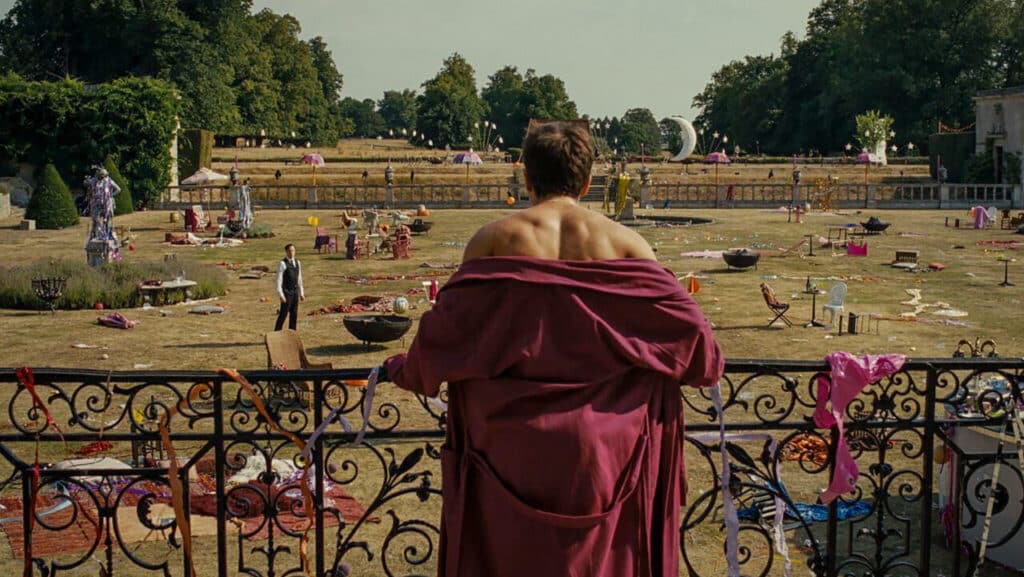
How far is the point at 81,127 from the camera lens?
160 ft

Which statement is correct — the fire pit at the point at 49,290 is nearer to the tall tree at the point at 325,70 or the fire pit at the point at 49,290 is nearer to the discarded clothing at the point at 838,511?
the discarded clothing at the point at 838,511

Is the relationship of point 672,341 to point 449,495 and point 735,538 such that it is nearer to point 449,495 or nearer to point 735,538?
point 449,495

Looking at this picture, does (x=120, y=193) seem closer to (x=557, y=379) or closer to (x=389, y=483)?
(x=389, y=483)

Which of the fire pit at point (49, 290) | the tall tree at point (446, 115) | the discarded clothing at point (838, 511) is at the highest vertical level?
the tall tree at point (446, 115)

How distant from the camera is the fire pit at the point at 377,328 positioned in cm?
1747

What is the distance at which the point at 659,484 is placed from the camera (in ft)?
13.2

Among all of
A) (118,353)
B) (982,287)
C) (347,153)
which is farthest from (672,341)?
(347,153)

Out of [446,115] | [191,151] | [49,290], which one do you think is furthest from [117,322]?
[446,115]

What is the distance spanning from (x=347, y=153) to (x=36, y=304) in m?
67.0

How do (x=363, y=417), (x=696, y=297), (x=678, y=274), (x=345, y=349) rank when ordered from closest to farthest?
(x=363, y=417) < (x=345, y=349) < (x=696, y=297) < (x=678, y=274)

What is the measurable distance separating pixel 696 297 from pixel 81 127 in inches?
1355

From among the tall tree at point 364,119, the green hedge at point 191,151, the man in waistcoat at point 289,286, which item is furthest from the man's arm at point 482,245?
the tall tree at point 364,119

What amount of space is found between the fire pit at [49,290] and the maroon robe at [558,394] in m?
19.6

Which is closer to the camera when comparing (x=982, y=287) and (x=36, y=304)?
(x=36, y=304)
